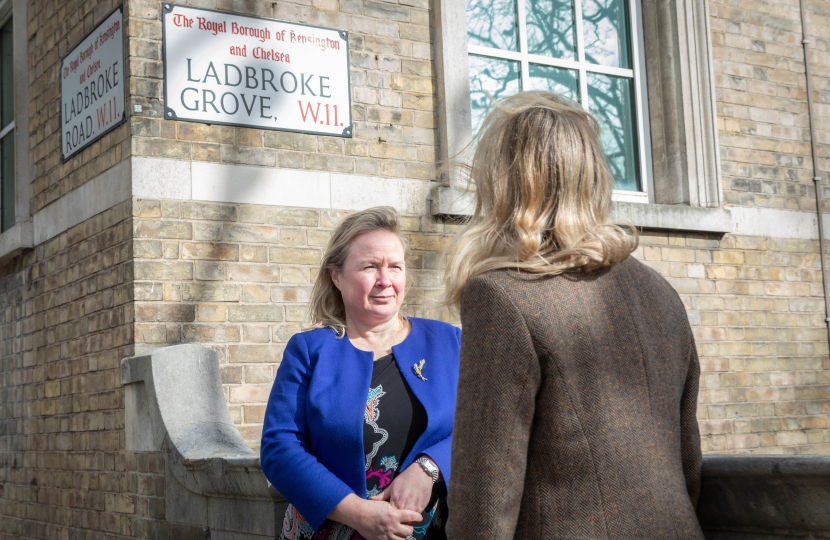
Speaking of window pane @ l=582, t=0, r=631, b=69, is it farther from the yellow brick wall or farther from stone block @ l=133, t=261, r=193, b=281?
stone block @ l=133, t=261, r=193, b=281

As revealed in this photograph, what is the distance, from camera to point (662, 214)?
6.09 m

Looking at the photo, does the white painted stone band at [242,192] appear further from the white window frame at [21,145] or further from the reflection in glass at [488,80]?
the reflection in glass at [488,80]

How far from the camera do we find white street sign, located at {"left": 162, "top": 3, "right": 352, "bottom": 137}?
15.7ft

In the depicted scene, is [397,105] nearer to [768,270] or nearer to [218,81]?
[218,81]

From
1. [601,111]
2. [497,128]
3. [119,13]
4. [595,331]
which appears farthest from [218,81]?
[595,331]

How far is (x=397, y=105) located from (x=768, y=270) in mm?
3213

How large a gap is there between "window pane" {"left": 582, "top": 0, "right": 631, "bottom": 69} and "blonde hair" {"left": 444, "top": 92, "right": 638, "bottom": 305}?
4.90 meters

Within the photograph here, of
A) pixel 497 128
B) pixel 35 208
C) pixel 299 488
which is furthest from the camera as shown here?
pixel 35 208

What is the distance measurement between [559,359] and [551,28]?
5095mm

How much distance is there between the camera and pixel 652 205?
6031 mm

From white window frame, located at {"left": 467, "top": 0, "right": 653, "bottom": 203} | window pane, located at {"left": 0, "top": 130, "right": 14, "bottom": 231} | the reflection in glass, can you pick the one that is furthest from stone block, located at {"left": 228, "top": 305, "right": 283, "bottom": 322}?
window pane, located at {"left": 0, "top": 130, "right": 14, "bottom": 231}

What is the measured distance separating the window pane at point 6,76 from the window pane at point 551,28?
405 cm

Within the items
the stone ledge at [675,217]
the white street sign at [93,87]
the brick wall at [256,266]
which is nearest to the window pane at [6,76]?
the brick wall at [256,266]

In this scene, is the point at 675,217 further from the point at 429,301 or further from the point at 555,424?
the point at 555,424
